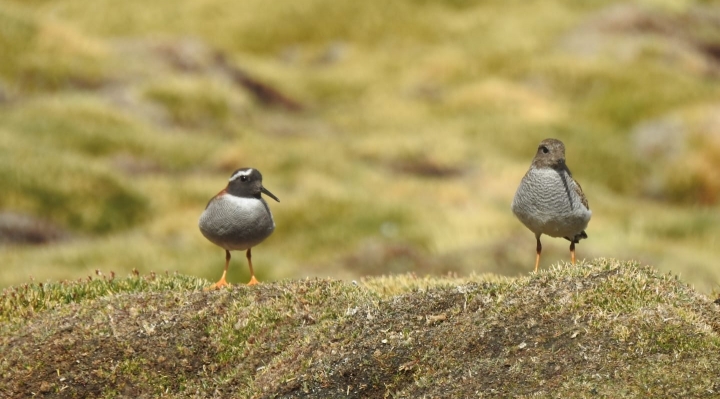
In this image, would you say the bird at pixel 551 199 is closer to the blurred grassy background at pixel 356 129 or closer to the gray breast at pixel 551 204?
the gray breast at pixel 551 204

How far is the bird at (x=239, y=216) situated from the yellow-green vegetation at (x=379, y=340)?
729mm

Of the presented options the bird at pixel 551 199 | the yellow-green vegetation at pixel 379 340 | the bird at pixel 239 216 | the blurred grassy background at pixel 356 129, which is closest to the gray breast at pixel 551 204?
the bird at pixel 551 199

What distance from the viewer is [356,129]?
44.7 meters

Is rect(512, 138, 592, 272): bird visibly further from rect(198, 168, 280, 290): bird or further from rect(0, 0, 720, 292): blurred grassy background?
rect(0, 0, 720, 292): blurred grassy background

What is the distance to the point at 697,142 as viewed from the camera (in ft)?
124

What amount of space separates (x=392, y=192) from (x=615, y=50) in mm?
27783

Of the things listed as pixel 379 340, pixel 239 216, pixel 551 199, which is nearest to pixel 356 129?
pixel 239 216

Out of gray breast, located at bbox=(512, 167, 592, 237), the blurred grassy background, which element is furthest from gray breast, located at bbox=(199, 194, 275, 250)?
the blurred grassy background

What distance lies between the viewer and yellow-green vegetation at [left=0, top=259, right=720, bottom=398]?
8.93m

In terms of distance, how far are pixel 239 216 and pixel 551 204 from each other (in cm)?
396

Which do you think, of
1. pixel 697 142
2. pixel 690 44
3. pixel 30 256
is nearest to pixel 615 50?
pixel 690 44

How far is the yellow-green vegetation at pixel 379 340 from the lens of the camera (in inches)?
352

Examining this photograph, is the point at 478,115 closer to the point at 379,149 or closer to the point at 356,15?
the point at 379,149

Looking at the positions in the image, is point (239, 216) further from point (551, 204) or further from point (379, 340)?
point (551, 204)
